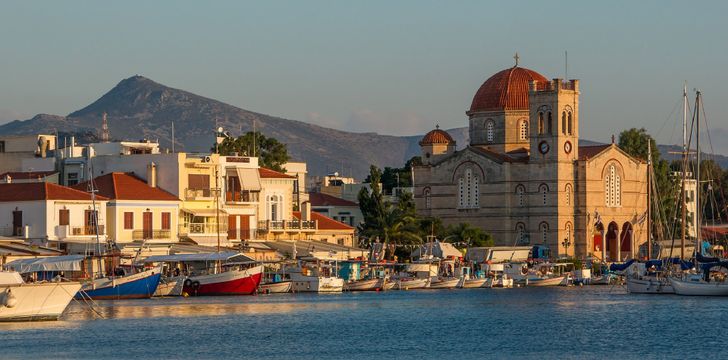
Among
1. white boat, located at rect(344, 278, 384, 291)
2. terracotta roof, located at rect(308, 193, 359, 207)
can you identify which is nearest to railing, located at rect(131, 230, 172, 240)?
white boat, located at rect(344, 278, 384, 291)

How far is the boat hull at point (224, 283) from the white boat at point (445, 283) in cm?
2359

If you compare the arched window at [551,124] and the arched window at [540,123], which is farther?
the arched window at [540,123]

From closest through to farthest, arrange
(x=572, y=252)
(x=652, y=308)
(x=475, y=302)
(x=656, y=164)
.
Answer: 1. (x=652, y=308)
2. (x=475, y=302)
3. (x=572, y=252)
4. (x=656, y=164)

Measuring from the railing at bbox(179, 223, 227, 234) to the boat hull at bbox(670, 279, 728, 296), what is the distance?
28.7m

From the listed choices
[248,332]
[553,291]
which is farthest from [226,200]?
[248,332]

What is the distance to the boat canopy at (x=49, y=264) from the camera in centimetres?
7988

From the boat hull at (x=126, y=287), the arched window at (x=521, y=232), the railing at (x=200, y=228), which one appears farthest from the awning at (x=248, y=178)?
the arched window at (x=521, y=232)

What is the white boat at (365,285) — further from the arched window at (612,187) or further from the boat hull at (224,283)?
the arched window at (612,187)

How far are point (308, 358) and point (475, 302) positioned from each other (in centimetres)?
3701

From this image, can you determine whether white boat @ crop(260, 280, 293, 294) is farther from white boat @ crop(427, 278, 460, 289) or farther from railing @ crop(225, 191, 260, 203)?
white boat @ crop(427, 278, 460, 289)

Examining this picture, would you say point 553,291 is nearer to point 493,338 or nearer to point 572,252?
point 572,252

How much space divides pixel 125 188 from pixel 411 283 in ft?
70.2

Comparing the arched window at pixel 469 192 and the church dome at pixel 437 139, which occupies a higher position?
the church dome at pixel 437 139

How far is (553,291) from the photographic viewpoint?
372 ft
